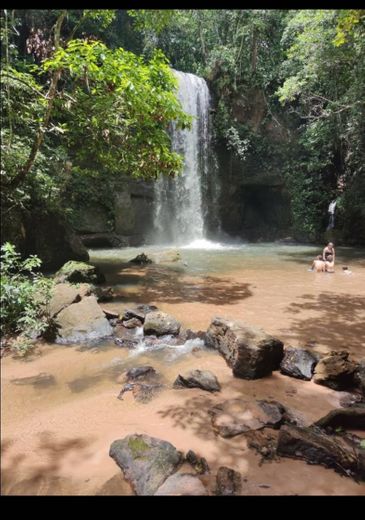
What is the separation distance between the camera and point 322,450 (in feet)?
9.90

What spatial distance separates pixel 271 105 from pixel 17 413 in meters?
22.4

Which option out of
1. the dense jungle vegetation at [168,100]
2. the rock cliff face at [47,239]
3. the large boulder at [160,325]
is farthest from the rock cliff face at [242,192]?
the large boulder at [160,325]

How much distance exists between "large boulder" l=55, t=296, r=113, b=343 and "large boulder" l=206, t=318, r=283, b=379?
1.97 meters

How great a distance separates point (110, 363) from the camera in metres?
4.92

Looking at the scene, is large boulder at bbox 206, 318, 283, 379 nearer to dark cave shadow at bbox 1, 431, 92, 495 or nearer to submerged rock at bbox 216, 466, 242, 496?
submerged rock at bbox 216, 466, 242, 496

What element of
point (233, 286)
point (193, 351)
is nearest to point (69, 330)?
point (193, 351)

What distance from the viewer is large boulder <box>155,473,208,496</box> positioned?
254cm

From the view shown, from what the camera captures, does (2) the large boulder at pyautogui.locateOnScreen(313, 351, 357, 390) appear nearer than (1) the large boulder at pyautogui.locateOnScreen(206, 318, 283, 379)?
Yes

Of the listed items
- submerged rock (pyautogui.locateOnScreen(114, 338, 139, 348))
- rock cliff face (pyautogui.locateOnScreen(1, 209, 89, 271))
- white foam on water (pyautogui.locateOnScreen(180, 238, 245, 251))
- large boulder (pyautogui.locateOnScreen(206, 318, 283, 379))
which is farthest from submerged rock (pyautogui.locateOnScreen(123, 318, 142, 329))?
white foam on water (pyautogui.locateOnScreen(180, 238, 245, 251))

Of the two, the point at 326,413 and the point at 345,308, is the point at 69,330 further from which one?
the point at 345,308

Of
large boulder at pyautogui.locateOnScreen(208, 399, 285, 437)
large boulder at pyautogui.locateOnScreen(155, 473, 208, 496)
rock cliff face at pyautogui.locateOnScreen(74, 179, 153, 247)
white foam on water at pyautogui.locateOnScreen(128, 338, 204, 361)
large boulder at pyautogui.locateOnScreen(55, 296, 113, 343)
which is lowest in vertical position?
white foam on water at pyautogui.locateOnScreen(128, 338, 204, 361)

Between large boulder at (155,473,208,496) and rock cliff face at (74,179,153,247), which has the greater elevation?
rock cliff face at (74,179,153,247)

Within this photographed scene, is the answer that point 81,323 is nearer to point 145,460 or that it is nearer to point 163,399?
point 163,399

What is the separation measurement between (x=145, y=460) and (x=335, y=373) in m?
2.73
